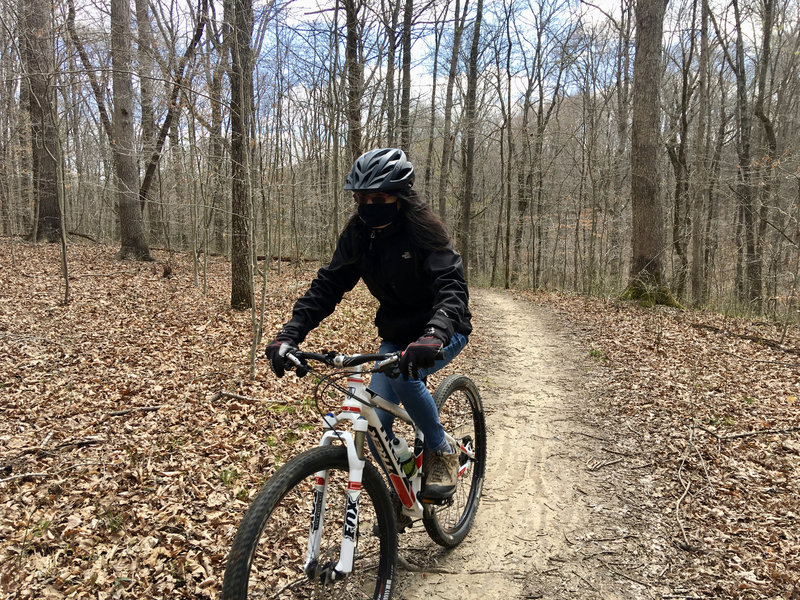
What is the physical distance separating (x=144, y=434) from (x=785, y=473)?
234 inches

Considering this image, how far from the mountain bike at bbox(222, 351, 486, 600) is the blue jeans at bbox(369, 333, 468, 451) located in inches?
3.2

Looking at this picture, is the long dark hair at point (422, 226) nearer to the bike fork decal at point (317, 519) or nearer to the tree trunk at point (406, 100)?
the bike fork decal at point (317, 519)

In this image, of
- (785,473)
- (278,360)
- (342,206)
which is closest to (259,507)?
(278,360)

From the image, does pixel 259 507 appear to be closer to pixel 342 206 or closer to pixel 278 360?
pixel 278 360

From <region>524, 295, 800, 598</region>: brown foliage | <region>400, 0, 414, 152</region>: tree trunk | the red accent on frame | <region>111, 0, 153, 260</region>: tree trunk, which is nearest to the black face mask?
the red accent on frame

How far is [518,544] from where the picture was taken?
340 cm

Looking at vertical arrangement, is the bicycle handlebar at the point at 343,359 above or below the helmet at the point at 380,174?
below

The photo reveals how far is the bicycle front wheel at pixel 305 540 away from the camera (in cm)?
180

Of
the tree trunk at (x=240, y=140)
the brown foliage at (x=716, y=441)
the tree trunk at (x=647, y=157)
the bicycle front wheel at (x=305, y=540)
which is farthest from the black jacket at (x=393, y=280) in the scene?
the tree trunk at (x=647, y=157)

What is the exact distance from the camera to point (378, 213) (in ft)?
8.66

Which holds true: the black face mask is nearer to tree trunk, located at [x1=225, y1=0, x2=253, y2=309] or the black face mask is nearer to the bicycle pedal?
the bicycle pedal

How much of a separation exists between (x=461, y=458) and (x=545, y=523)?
887mm

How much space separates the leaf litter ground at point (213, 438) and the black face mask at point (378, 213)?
243 centimetres

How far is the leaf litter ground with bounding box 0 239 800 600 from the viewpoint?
3043 mm
